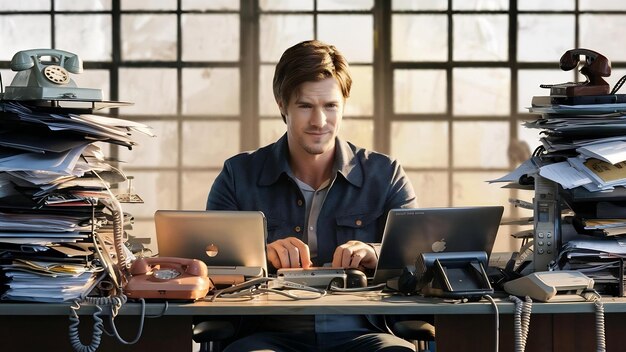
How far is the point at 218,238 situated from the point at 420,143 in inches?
130

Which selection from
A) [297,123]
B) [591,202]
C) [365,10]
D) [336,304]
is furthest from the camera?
[365,10]

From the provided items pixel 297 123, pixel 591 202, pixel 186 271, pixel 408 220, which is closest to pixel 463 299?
pixel 408 220

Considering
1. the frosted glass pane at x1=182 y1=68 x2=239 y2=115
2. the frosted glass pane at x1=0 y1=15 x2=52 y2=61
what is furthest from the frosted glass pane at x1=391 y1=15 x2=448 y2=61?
the frosted glass pane at x1=0 y1=15 x2=52 y2=61

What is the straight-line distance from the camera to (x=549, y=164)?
2881mm

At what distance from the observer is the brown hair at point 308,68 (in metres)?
3.30

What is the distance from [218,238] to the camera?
2809 mm

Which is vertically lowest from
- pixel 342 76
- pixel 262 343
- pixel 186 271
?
pixel 262 343

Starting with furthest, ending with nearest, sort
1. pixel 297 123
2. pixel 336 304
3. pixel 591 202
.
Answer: pixel 297 123 < pixel 591 202 < pixel 336 304

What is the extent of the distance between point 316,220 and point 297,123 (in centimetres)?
31

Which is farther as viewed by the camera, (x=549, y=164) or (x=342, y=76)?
(x=342, y=76)

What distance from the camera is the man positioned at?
10.8 ft

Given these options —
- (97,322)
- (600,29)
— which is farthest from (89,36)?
(97,322)

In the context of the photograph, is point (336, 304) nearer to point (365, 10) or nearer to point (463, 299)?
point (463, 299)

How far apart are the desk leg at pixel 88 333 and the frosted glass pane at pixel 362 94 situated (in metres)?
3.40
